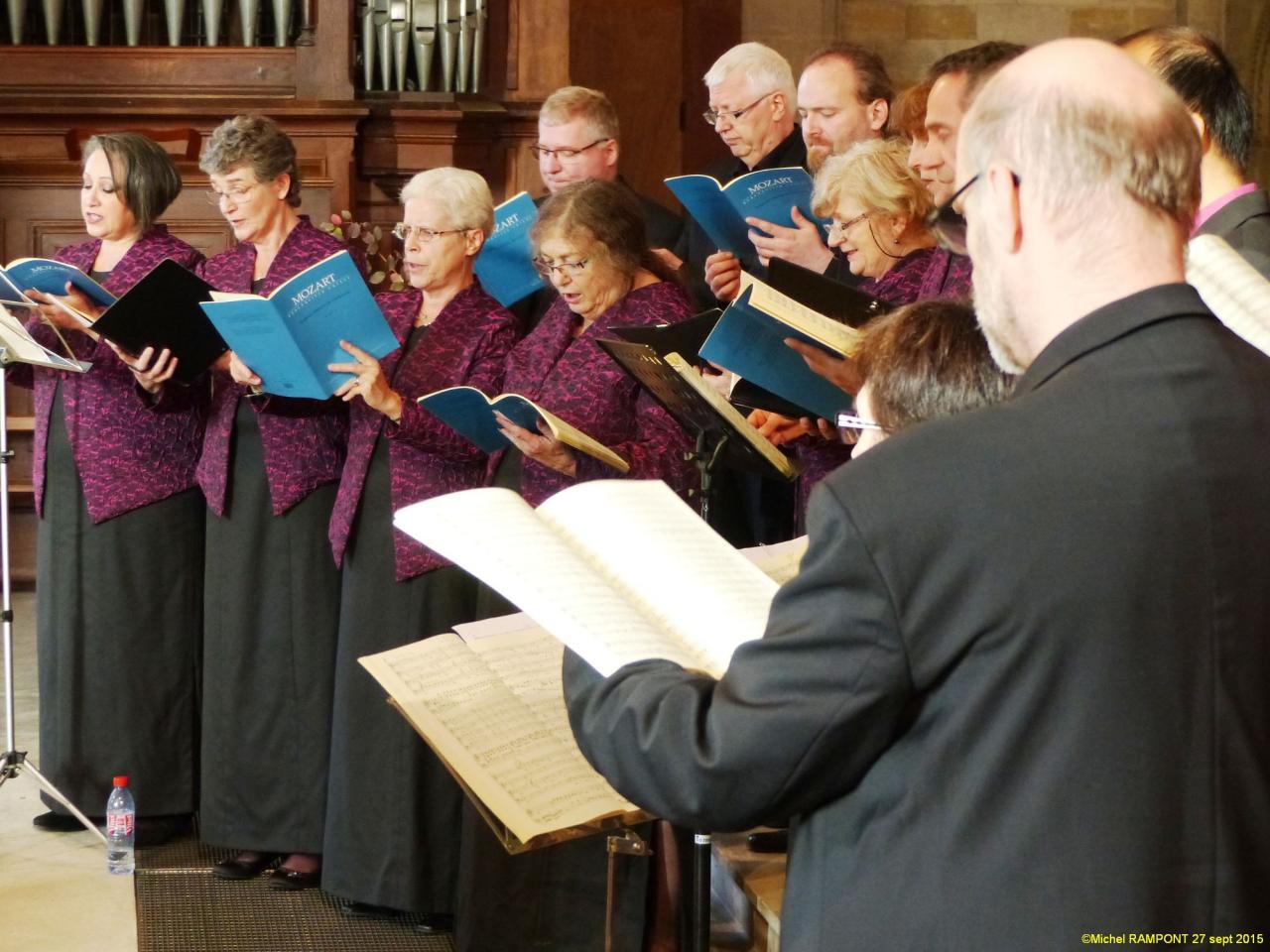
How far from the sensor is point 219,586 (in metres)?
4.07

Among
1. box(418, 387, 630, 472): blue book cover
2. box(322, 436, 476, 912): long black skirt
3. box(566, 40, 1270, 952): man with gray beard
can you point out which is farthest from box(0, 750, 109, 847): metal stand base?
box(566, 40, 1270, 952): man with gray beard

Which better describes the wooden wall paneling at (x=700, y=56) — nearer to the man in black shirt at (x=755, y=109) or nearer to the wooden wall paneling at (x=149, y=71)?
the wooden wall paneling at (x=149, y=71)

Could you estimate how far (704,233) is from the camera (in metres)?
4.52

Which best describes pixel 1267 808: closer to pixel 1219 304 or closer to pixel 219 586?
pixel 1219 304

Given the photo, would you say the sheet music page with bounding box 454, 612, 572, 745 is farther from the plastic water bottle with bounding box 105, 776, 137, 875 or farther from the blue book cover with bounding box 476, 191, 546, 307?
the plastic water bottle with bounding box 105, 776, 137, 875

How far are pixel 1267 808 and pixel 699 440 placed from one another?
1611 mm

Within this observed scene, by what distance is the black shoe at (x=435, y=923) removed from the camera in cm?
382

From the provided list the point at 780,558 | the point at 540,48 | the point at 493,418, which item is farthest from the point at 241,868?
the point at 540,48

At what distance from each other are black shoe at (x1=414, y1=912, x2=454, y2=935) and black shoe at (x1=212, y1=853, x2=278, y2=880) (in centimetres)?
52

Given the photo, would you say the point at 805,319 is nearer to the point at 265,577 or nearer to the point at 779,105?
the point at 265,577

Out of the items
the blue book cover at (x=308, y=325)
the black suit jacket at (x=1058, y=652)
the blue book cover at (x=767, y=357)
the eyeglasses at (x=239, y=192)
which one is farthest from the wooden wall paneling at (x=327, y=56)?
the black suit jacket at (x=1058, y=652)

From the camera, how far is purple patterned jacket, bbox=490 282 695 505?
3.25 m

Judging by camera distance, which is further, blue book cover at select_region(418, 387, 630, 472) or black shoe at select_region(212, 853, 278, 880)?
black shoe at select_region(212, 853, 278, 880)

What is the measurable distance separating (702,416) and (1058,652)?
155 cm
